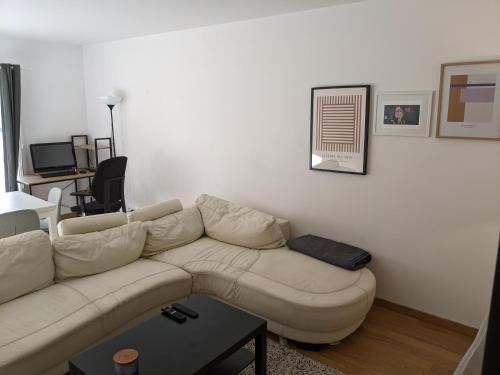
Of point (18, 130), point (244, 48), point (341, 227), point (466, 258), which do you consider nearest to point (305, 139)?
point (341, 227)

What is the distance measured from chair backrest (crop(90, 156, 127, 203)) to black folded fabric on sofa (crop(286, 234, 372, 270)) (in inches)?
84.9

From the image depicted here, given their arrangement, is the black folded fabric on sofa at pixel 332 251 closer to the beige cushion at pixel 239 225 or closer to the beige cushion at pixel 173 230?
the beige cushion at pixel 239 225

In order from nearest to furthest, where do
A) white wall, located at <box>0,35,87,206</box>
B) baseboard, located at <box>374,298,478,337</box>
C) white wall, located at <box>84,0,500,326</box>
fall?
1. white wall, located at <box>84,0,500,326</box>
2. baseboard, located at <box>374,298,478,337</box>
3. white wall, located at <box>0,35,87,206</box>

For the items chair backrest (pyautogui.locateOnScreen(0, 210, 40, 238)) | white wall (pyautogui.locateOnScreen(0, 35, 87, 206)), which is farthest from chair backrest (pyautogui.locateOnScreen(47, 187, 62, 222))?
white wall (pyautogui.locateOnScreen(0, 35, 87, 206))

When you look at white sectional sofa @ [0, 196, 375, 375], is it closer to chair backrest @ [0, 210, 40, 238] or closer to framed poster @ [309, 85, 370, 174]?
chair backrest @ [0, 210, 40, 238]

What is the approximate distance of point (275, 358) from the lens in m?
2.40

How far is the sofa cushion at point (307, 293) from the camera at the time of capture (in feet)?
7.79

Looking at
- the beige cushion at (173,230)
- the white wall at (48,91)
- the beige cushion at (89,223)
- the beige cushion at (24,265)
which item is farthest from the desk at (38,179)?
the beige cushion at (24,265)

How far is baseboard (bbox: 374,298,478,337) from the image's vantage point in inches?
106

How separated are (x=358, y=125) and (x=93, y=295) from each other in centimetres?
223

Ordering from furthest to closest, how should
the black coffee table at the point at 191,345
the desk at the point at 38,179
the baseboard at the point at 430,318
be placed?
the desk at the point at 38,179 → the baseboard at the point at 430,318 → the black coffee table at the point at 191,345

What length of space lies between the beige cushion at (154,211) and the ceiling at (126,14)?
1650 mm

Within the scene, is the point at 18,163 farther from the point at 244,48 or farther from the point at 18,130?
→ the point at 244,48

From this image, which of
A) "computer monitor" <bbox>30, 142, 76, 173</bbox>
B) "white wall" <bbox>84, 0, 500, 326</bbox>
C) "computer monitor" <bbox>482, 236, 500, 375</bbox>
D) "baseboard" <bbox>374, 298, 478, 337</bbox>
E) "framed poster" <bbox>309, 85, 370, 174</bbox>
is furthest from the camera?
"computer monitor" <bbox>30, 142, 76, 173</bbox>
